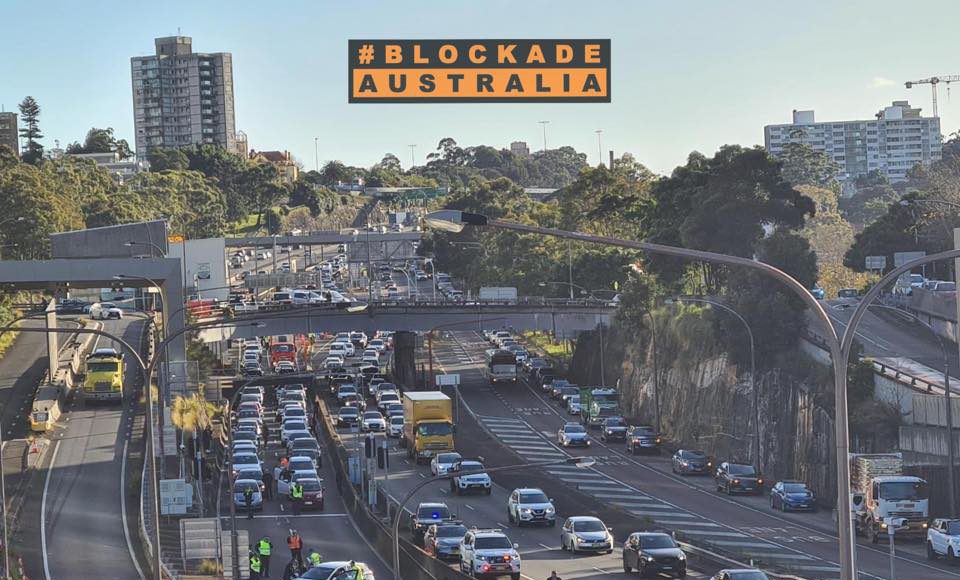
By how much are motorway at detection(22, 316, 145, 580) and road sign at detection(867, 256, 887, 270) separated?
4963 cm

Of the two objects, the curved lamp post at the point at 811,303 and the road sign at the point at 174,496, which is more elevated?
the curved lamp post at the point at 811,303

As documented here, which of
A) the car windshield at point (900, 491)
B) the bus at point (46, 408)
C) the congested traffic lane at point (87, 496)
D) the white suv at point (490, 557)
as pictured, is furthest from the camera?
the bus at point (46, 408)

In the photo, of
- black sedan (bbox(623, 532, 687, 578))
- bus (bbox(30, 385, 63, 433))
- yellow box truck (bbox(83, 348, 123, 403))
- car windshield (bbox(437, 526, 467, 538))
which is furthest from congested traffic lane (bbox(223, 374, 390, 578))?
yellow box truck (bbox(83, 348, 123, 403))

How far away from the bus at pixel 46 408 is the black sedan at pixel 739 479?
32917mm

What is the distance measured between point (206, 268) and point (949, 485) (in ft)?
274

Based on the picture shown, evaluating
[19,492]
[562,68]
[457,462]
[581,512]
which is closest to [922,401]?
[581,512]

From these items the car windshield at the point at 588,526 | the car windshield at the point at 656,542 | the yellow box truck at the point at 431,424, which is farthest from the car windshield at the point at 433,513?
the yellow box truck at the point at 431,424

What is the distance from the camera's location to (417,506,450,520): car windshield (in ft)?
188

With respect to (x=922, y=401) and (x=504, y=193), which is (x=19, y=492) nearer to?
(x=922, y=401)

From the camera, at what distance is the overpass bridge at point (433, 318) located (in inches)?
4353

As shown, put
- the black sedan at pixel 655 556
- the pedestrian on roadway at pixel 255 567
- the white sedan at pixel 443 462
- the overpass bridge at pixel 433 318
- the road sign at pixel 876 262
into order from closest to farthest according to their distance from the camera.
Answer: the black sedan at pixel 655 556 < the pedestrian on roadway at pixel 255 567 < the white sedan at pixel 443 462 < the road sign at pixel 876 262 < the overpass bridge at pixel 433 318

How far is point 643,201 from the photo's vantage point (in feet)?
420

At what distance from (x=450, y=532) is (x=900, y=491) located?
1540cm

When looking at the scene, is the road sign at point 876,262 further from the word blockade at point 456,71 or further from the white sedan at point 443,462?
the word blockade at point 456,71
